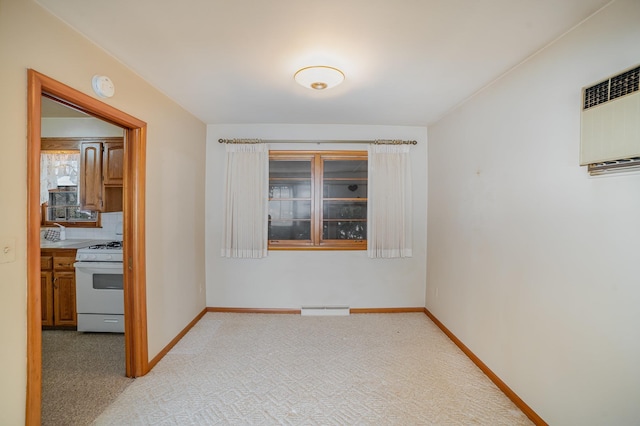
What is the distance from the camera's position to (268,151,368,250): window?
3.71 m

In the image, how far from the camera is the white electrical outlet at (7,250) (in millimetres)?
1283

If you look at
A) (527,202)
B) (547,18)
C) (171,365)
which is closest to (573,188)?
(527,202)

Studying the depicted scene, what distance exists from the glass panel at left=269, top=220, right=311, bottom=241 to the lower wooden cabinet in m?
2.35

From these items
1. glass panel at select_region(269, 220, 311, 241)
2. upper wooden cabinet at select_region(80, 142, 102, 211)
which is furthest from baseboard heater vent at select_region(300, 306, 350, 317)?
upper wooden cabinet at select_region(80, 142, 102, 211)

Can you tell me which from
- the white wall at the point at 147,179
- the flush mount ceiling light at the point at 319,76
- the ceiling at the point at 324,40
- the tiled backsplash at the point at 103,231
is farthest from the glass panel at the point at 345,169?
the tiled backsplash at the point at 103,231

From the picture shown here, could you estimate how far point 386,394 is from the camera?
83.4 inches

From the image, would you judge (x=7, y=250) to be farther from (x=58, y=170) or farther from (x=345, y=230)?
(x=58, y=170)

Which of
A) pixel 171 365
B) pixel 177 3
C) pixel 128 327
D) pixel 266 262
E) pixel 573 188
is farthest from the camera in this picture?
pixel 266 262

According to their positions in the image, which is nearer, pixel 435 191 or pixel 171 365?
pixel 171 365

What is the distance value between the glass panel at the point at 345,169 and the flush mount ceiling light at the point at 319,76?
5.35 ft

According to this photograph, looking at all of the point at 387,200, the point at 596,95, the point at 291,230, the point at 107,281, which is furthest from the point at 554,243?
the point at 107,281

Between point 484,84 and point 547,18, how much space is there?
2.81ft

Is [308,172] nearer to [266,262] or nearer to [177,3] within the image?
[266,262]

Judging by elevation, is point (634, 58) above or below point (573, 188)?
above
